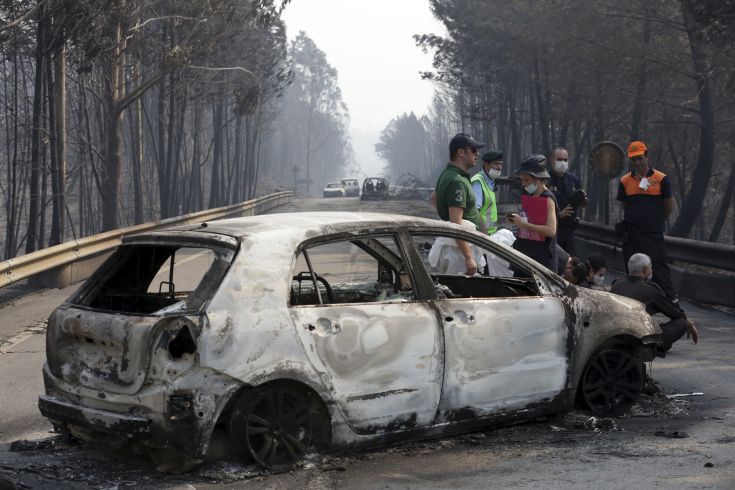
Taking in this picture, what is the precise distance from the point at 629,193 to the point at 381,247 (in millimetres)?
5529

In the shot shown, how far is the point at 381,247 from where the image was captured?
7020mm

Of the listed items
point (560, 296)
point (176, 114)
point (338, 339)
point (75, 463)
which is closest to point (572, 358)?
point (560, 296)

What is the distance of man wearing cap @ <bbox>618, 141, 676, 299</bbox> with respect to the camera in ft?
37.9

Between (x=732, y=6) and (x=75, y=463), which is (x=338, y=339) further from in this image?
(x=732, y=6)

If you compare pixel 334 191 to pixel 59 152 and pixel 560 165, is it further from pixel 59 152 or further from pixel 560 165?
pixel 560 165

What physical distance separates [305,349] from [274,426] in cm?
42

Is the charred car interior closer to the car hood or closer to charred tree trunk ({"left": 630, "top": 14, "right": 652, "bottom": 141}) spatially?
the car hood

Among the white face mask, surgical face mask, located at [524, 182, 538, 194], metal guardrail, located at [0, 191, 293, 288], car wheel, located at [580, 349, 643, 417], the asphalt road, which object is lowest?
the asphalt road

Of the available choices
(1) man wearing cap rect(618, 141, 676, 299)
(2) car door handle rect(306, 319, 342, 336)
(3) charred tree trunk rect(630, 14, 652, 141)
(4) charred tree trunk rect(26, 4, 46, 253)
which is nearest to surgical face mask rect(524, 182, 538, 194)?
(1) man wearing cap rect(618, 141, 676, 299)

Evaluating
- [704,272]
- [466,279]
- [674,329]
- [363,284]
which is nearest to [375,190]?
[704,272]

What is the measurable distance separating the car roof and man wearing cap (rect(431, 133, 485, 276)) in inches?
84.0

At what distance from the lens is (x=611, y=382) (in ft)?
23.3

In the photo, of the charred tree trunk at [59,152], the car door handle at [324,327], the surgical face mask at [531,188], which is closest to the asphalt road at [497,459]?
the car door handle at [324,327]

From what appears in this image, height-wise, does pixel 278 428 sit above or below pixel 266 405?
below
